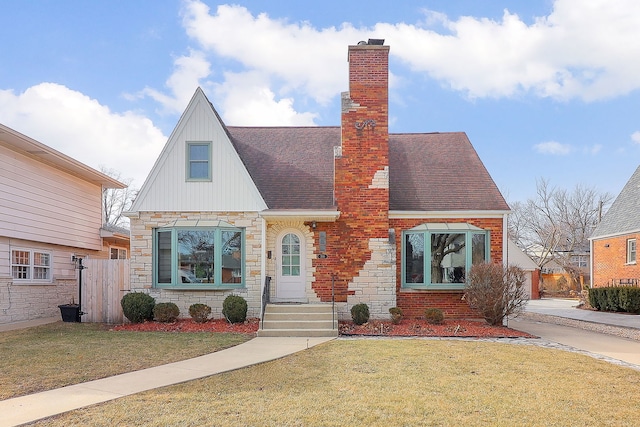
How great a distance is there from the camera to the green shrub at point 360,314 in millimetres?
12547

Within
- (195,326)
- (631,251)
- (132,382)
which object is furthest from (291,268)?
(631,251)

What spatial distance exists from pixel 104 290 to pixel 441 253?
9.53m

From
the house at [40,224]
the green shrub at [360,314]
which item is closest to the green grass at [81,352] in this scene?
the house at [40,224]

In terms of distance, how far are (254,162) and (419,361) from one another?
9071 mm

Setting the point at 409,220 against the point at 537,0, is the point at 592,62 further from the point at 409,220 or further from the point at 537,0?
the point at 409,220

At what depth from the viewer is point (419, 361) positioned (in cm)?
808

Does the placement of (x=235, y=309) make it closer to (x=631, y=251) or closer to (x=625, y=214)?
(x=631, y=251)

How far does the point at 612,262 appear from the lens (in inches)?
938

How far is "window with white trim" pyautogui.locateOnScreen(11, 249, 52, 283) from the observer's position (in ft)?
46.8

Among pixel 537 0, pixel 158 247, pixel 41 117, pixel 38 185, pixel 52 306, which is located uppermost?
Answer: pixel 537 0

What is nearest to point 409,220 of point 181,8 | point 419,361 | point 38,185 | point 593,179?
point 419,361

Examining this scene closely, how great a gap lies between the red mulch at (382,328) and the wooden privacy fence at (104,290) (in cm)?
111

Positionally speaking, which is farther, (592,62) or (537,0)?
(592,62)

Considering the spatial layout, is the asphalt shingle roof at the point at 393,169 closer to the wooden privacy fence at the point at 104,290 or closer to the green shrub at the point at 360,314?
the green shrub at the point at 360,314
